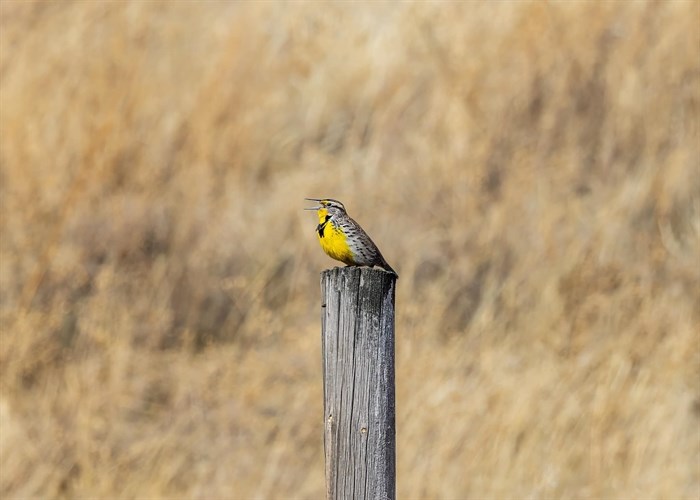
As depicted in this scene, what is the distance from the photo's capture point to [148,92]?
34.4 ft

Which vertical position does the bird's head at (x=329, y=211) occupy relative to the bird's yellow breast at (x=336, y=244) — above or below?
above

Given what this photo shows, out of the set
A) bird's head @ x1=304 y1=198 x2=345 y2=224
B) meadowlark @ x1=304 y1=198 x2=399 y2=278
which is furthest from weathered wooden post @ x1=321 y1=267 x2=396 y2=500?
bird's head @ x1=304 y1=198 x2=345 y2=224

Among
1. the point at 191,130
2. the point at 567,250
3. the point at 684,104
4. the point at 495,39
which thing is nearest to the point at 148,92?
the point at 191,130

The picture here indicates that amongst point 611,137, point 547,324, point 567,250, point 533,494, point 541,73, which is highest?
point 541,73

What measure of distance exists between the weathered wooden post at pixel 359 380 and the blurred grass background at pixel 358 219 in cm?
388

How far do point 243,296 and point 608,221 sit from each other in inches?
113

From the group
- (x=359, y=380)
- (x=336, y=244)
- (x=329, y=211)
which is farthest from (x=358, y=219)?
(x=359, y=380)

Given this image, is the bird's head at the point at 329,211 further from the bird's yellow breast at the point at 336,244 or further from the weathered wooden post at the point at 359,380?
the weathered wooden post at the point at 359,380

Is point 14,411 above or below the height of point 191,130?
below

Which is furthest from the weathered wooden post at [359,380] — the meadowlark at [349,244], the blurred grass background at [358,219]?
the blurred grass background at [358,219]

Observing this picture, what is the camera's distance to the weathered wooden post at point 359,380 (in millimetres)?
2973

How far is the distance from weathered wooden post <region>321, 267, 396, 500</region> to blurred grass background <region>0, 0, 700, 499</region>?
3.88m

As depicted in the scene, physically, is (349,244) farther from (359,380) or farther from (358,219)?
(358,219)

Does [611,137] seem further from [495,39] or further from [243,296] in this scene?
[243,296]
